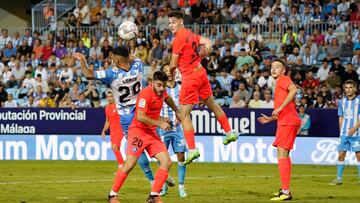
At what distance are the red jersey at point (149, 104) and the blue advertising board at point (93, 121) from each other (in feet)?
41.5

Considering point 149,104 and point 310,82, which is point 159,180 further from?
point 310,82

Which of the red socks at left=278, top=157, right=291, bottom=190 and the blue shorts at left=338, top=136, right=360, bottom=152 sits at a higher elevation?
the red socks at left=278, top=157, right=291, bottom=190

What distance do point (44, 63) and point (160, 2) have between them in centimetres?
545

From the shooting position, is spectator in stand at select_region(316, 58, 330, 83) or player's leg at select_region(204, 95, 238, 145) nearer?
player's leg at select_region(204, 95, 238, 145)

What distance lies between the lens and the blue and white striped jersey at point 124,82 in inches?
639

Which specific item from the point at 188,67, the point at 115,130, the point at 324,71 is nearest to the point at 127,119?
the point at 188,67

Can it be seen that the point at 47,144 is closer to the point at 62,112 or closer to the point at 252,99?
the point at 62,112

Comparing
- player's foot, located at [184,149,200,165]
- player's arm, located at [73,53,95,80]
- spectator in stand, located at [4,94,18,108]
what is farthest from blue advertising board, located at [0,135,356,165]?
player's arm, located at [73,53,95,80]

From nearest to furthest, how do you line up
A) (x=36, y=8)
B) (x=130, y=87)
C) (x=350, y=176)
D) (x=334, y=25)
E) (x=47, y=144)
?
(x=130, y=87) < (x=350, y=176) < (x=47, y=144) < (x=334, y=25) < (x=36, y=8)

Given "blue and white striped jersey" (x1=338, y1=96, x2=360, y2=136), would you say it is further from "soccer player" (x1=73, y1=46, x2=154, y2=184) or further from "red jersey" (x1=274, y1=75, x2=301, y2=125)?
"soccer player" (x1=73, y1=46, x2=154, y2=184)

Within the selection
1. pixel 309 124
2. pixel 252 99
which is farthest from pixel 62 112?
pixel 309 124

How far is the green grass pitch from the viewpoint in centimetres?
1722

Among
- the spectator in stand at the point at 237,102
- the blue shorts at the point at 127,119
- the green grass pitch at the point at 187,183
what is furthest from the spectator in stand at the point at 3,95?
the blue shorts at the point at 127,119

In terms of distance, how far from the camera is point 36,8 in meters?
40.0
